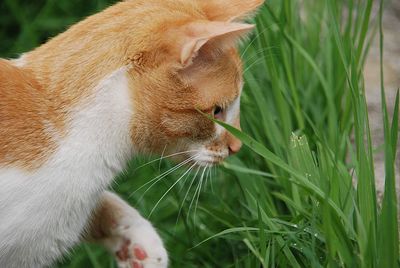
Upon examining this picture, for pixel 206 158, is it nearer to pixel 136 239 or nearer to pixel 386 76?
pixel 136 239

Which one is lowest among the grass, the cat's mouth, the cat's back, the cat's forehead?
the grass

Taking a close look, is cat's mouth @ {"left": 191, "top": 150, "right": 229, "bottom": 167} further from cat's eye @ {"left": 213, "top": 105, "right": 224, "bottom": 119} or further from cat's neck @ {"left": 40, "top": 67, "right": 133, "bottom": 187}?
cat's neck @ {"left": 40, "top": 67, "right": 133, "bottom": 187}

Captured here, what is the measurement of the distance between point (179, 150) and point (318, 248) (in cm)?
41

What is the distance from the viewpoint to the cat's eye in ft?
6.97

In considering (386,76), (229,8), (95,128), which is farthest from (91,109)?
(386,76)

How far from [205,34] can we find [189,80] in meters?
0.17

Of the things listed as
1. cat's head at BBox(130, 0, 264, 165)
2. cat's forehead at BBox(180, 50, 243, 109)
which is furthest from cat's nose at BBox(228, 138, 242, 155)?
cat's forehead at BBox(180, 50, 243, 109)

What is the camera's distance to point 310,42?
3.16 meters

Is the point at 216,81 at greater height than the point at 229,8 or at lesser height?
lesser

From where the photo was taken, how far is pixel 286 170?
6.60 ft

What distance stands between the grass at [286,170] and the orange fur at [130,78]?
21 cm

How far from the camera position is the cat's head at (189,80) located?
1.99 metres

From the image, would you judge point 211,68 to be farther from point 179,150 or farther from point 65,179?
point 65,179

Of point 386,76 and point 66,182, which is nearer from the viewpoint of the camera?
point 66,182
